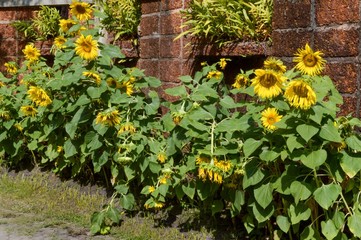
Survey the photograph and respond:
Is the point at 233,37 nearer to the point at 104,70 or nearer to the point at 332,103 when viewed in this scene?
the point at 104,70

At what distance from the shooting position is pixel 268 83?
3018mm

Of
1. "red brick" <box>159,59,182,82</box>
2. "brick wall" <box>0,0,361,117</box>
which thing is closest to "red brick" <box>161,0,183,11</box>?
"brick wall" <box>0,0,361,117</box>

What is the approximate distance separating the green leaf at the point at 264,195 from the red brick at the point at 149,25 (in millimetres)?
2318

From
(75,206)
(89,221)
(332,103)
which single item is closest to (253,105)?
(332,103)

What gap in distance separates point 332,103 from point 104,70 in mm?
2079

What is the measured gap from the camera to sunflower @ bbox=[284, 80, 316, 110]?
2.83 metres

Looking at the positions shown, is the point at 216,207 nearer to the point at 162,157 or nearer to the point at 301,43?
the point at 162,157

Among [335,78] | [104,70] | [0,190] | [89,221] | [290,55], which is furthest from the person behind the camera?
[0,190]

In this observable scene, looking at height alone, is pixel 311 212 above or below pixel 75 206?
above

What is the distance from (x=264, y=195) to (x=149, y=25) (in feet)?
Answer: 8.18

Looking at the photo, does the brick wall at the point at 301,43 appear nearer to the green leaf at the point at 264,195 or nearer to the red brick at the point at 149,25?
the red brick at the point at 149,25

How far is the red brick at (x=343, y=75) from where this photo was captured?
3373mm

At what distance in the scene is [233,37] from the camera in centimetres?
439

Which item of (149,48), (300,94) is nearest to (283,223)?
(300,94)
